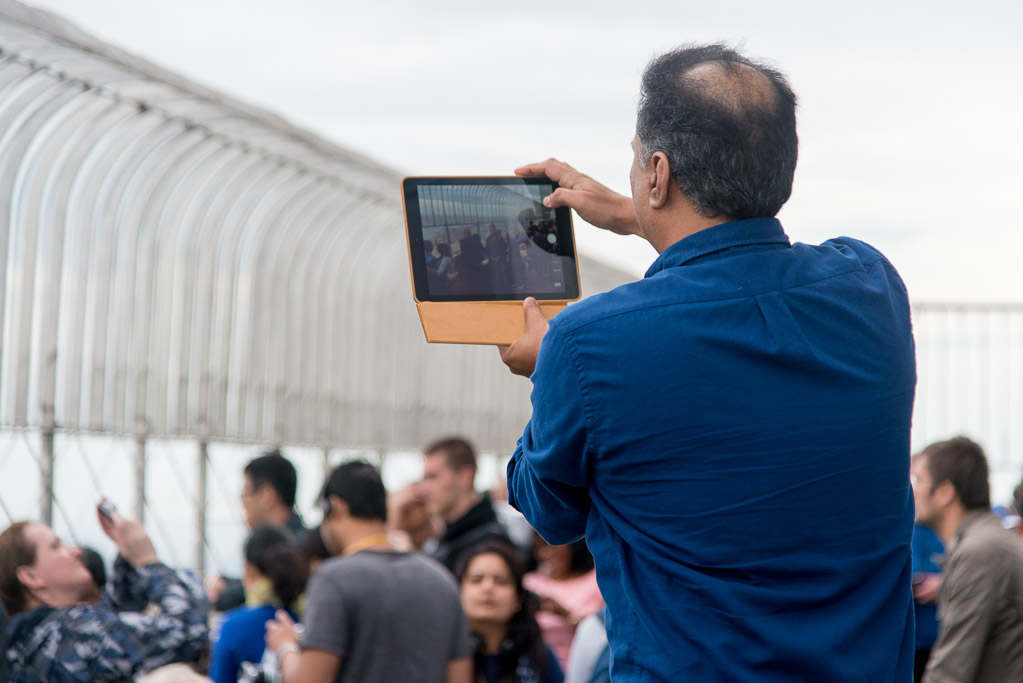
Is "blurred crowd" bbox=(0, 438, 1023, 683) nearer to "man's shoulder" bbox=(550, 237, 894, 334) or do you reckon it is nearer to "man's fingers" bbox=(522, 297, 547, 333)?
"man's fingers" bbox=(522, 297, 547, 333)

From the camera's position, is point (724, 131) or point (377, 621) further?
point (377, 621)

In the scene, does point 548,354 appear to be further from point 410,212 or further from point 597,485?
point 410,212

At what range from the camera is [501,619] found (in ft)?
15.7

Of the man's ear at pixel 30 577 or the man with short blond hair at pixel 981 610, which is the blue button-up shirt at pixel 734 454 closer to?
the man's ear at pixel 30 577

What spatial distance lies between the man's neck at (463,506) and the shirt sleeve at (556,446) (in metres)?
4.54

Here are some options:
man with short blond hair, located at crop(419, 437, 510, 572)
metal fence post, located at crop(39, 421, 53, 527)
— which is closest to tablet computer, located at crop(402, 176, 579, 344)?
metal fence post, located at crop(39, 421, 53, 527)

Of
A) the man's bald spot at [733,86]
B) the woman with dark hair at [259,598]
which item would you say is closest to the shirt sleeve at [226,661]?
the woman with dark hair at [259,598]

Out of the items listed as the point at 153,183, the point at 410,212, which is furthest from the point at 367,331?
the point at 410,212

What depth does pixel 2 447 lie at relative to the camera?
5125 mm

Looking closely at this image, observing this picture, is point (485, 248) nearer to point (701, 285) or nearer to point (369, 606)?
point (701, 285)

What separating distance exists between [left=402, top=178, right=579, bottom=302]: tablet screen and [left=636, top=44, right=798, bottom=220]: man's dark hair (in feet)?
1.21

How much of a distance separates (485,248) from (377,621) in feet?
8.04

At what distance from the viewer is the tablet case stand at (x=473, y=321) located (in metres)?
2.00

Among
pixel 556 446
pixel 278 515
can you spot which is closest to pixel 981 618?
pixel 556 446
